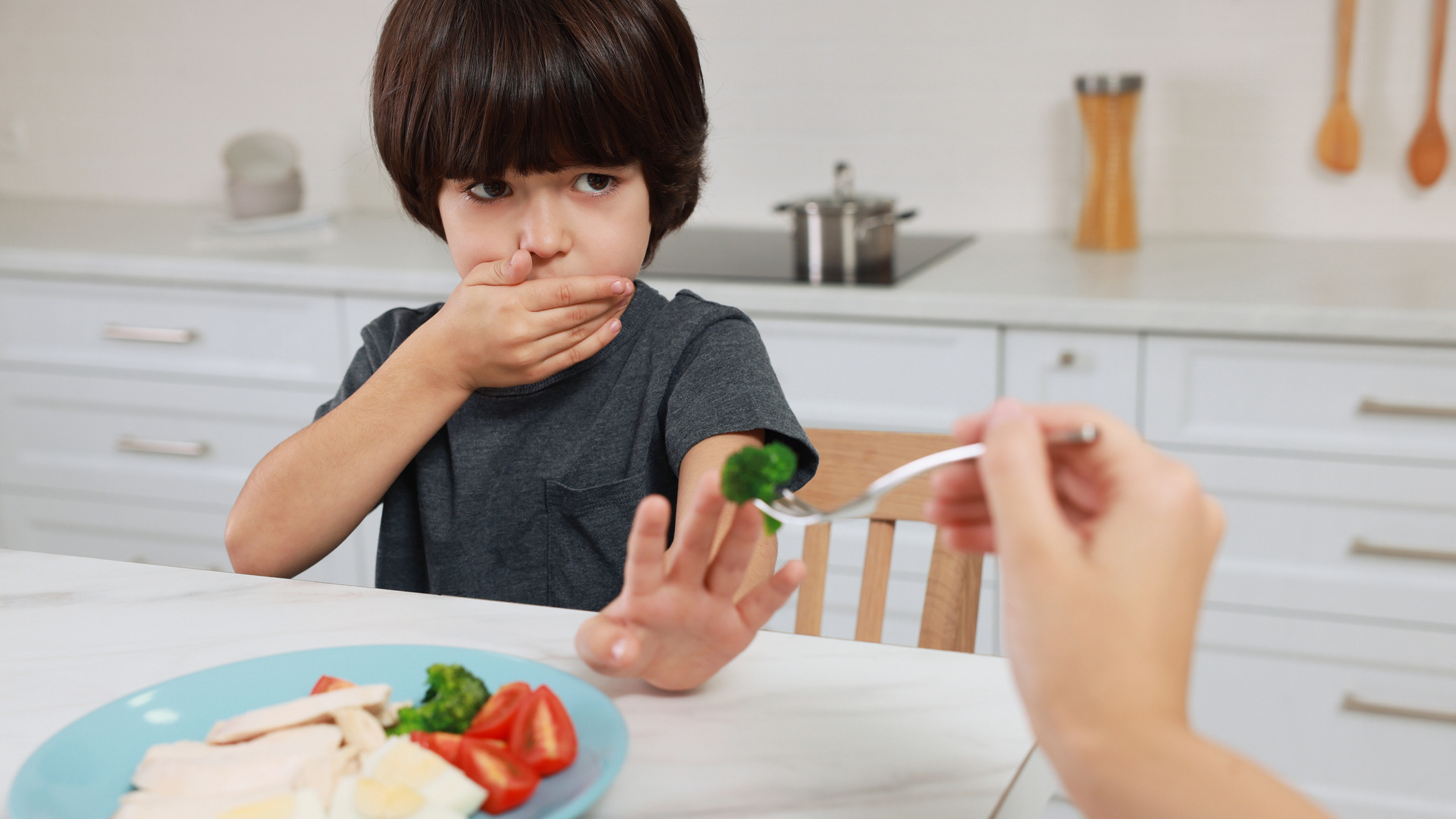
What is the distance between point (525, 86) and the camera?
0.93 metres

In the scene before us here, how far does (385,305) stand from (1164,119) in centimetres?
134

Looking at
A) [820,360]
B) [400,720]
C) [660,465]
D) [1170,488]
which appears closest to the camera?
[1170,488]

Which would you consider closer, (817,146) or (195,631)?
(195,631)

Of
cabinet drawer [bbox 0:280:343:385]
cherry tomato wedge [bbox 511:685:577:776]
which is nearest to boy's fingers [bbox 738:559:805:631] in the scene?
cherry tomato wedge [bbox 511:685:577:776]

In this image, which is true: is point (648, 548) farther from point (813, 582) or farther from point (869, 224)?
point (869, 224)

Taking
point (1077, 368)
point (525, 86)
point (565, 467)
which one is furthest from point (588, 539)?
point (1077, 368)

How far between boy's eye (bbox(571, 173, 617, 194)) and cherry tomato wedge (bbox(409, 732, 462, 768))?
531 millimetres

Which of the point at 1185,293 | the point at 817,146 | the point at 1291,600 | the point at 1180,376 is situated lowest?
the point at 1291,600

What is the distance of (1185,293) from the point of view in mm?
1659

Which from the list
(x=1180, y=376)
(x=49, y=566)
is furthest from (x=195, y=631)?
(x=1180, y=376)

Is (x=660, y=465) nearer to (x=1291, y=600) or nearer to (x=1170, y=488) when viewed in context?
(x=1170, y=488)

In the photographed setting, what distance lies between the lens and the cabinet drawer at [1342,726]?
1.61m

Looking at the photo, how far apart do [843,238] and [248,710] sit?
1.36 m

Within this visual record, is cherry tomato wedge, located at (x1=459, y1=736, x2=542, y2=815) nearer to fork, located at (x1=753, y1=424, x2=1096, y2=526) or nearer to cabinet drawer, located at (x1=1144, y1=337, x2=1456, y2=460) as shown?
fork, located at (x1=753, y1=424, x2=1096, y2=526)
